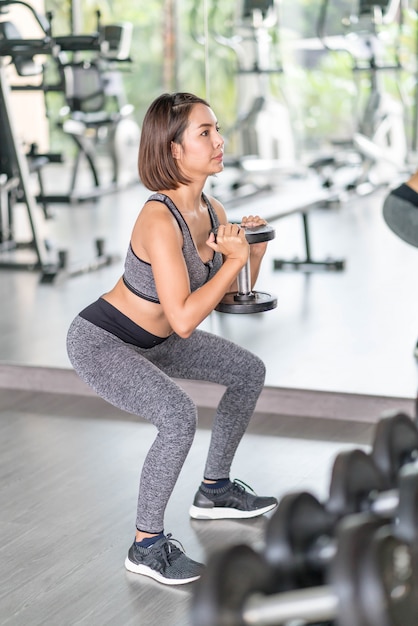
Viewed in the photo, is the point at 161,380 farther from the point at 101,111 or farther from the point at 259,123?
the point at 259,123

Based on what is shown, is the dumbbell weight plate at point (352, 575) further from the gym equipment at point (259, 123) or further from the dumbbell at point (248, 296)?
the gym equipment at point (259, 123)

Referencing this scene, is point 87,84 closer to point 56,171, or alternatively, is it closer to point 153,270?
point 56,171

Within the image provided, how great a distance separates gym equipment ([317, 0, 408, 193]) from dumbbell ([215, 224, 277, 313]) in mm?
4176

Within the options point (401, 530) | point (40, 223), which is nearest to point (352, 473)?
Result: point (401, 530)

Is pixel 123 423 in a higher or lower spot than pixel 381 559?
lower

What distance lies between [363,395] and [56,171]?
5466 mm

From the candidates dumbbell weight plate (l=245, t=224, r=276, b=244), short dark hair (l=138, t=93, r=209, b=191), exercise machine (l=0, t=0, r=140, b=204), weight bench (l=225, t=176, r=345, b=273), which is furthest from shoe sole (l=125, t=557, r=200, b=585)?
exercise machine (l=0, t=0, r=140, b=204)

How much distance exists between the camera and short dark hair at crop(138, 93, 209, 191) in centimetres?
230

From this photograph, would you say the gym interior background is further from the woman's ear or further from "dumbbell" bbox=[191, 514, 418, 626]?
"dumbbell" bbox=[191, 514, 418, 626]

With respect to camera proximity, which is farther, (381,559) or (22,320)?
(22,320)

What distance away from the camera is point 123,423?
3.38m

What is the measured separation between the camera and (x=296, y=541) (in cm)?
118

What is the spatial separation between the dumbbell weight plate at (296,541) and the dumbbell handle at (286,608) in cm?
6

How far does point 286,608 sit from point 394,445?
0.32 m
